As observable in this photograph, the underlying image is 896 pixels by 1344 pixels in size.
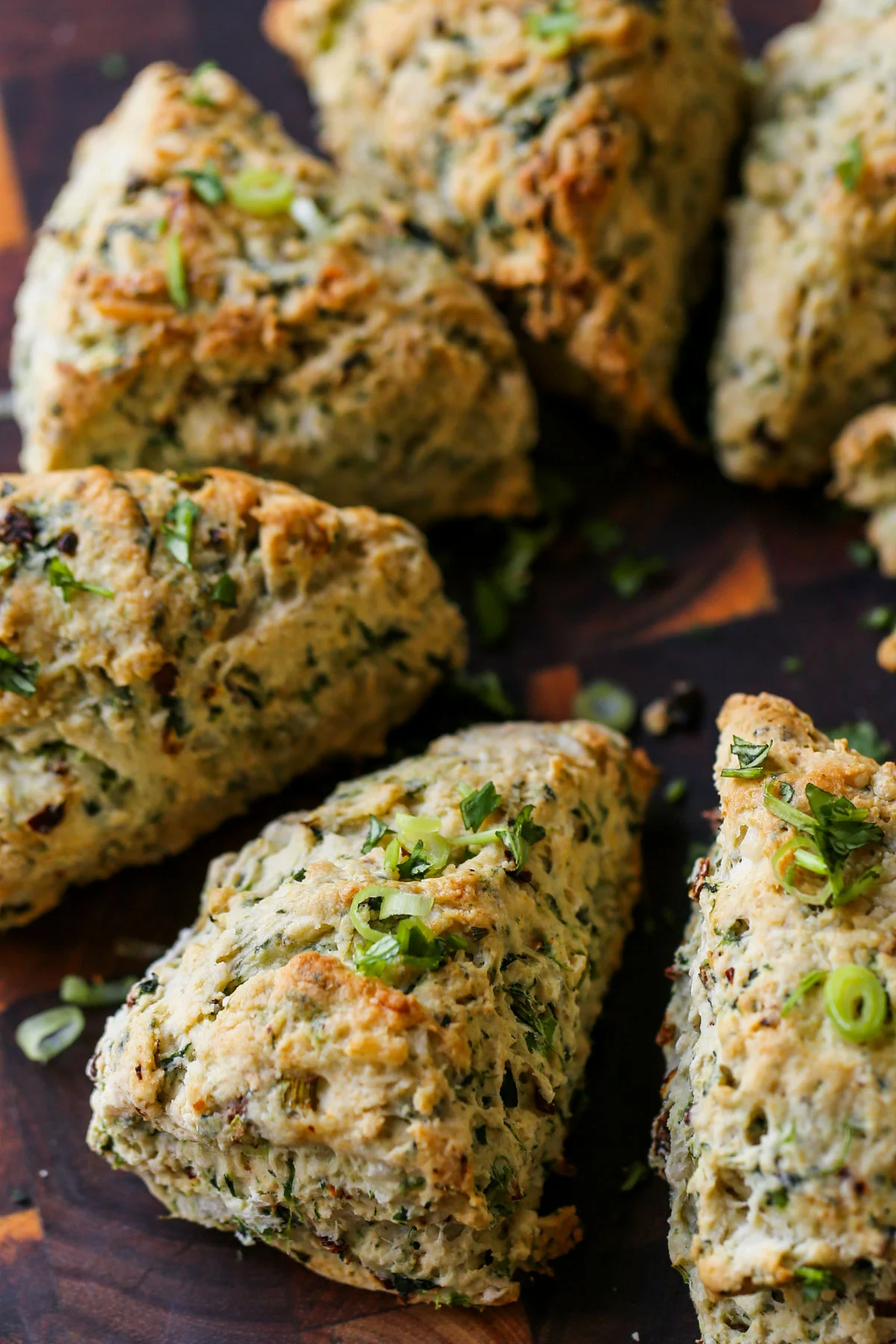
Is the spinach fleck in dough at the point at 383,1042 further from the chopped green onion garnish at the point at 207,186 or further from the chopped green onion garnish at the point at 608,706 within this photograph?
the chopped green onion garnish at the point at 207,186

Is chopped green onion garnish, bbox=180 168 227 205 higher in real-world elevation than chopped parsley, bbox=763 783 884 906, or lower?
higher

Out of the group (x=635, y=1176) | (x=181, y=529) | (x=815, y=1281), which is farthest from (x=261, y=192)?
(x=815, y=1281)

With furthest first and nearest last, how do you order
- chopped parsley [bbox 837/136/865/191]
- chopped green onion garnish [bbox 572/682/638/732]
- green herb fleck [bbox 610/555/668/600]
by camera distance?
green herb fleck [bbox 610/555/668/600], chopped green onion garnish [bbox 572/682/638/732], chopped parsley [bbox 837/136/865/191]

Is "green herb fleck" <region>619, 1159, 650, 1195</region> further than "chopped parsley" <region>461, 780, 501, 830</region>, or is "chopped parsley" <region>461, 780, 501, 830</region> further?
"green herb fleck" <region>619, 1159, 650, 1195</region>

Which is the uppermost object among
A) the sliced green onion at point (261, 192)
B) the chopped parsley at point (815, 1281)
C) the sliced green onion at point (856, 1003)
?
the sliced green onion at point (261, 192)

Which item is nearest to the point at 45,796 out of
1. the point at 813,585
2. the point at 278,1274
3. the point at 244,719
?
the point at 244,719

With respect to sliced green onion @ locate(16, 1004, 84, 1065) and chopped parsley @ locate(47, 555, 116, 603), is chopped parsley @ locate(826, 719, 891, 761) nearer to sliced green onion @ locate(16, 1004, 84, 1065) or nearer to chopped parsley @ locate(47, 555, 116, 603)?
chopped parsley @ locate(47, 555, 116, 603)

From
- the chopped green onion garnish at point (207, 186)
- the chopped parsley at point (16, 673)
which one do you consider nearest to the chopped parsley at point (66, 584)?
the chopped parsley at point (16, 673)

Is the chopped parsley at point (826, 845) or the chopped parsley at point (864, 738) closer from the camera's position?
the chopped parsley at point (826, 845)

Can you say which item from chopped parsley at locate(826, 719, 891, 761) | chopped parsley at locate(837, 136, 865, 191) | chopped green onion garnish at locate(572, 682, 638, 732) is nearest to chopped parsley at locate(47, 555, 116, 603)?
chopped green onion garnish at locate(572, 682, 638, 732)
